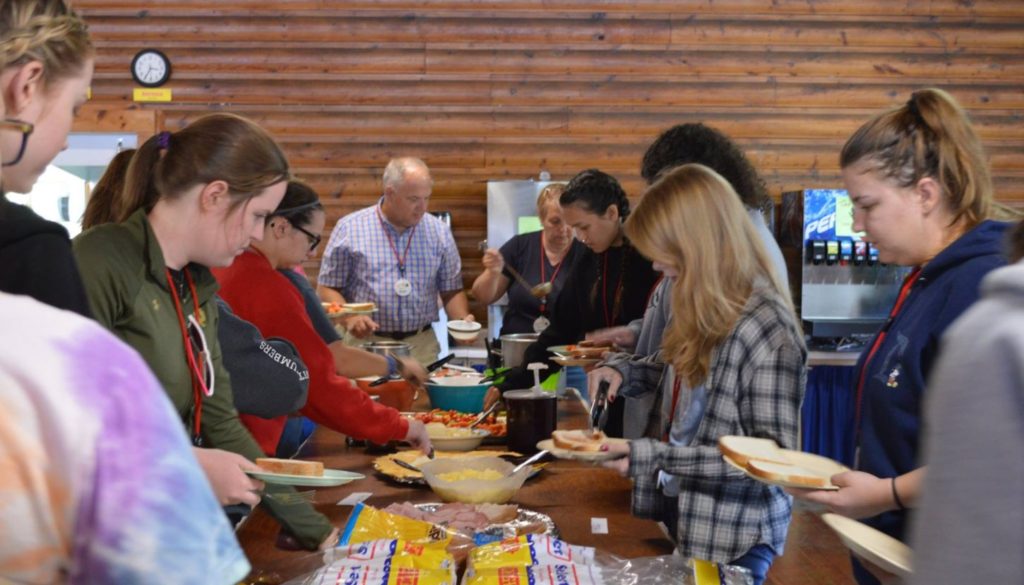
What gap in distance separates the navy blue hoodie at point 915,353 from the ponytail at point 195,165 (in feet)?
4.59

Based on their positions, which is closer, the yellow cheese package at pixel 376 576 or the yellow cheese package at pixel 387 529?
the yellow cheese package at pixel 376 576

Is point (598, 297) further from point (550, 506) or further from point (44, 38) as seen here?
point (44, 38)

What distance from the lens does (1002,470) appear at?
0.58 m

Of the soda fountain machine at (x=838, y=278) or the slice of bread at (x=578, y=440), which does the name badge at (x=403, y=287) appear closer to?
the soda fountain machine at (x=838, y=278)

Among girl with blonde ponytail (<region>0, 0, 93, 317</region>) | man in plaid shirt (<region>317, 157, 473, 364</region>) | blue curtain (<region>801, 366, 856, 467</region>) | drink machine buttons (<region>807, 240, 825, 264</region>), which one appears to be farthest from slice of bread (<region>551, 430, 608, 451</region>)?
drink machine buttons (<region>807, 240, 825, 264</region>)

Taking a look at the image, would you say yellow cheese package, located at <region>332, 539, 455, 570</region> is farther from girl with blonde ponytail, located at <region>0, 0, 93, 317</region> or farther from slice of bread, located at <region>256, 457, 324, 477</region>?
girl with blonde ponytail, located at <region>0, 0, 93, 317</region>

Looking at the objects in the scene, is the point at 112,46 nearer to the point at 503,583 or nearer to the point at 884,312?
the point at 884,312

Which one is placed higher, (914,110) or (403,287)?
(914,110)

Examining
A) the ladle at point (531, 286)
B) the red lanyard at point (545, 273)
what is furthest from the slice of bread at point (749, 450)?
the red lanyard at point (545, 273)

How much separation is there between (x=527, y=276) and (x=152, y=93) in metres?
3.56

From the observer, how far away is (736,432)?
2100 millimetres

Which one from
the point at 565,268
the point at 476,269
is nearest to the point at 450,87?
the point at 476,269

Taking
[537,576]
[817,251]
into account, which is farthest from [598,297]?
[817,251]

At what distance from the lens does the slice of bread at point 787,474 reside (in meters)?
1.63
